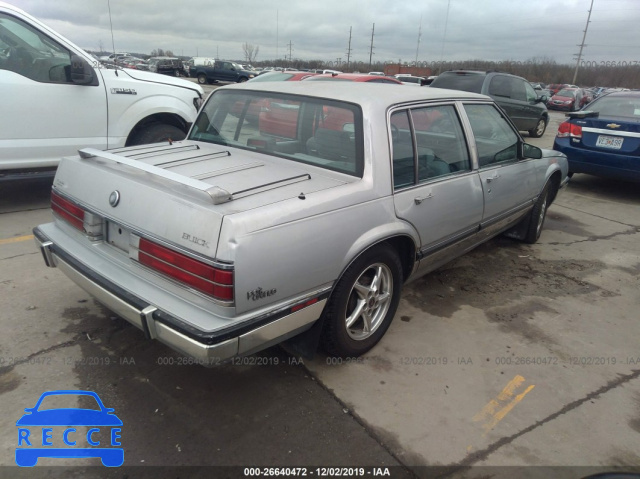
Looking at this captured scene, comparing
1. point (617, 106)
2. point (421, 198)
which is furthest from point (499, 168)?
point (617, 106)

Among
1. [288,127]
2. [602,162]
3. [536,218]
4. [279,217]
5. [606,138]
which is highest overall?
[288,127]

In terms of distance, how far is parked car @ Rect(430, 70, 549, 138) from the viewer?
10203 mm

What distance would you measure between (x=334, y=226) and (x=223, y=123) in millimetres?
1535

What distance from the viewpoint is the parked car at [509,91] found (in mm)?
10203

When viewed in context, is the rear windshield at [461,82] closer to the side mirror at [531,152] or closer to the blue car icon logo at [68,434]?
the side mirror at [531,152]

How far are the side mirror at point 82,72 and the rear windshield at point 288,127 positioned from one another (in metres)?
2.35

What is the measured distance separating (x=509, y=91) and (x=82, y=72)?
9.85 metres

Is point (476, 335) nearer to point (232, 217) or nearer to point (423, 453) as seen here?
point (423, 453)

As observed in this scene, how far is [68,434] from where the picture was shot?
2.24m

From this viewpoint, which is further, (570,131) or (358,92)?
(570,131)

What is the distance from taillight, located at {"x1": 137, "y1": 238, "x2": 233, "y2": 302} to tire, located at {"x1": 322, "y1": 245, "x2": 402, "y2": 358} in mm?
724

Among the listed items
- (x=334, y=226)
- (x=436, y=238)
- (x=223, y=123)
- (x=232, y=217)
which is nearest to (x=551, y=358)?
(x=436, y=238)

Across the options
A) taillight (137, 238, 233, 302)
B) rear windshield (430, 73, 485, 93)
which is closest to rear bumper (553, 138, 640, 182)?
rear windshield (430, 73, 485, 93)

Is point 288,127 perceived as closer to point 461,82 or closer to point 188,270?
point 188,270
